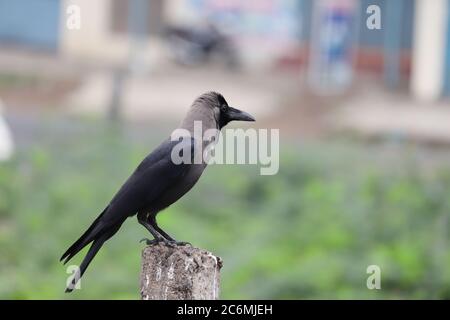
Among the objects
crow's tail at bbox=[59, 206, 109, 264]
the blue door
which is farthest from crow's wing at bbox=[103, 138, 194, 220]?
the blue door

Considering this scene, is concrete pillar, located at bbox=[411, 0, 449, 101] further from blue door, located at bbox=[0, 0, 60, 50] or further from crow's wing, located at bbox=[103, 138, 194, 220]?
crow's wing, located at bbox=[103, 138, 194, 220]

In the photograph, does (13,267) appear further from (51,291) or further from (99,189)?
(99,189)

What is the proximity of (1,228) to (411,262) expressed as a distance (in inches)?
167

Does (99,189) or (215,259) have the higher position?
(215,259)

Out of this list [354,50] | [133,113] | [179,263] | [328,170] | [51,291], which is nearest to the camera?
[179,263]

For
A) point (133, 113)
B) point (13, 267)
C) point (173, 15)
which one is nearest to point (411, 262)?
point (13, 267)

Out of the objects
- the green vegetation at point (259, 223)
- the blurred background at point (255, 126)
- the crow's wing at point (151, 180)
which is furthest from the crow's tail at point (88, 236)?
the green vegetation at point (259, 223)

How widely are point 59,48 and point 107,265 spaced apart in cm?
1531

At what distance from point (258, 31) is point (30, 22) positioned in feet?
16.6

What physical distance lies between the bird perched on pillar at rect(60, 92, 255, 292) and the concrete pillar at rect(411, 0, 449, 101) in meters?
18.9

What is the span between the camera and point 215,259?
552 centimetres

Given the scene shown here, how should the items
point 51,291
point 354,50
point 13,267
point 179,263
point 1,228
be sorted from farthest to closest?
point 354,50
point 1,228
point 13,267
point 51,291
point 179,263

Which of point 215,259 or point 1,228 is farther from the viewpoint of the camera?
point 1,228

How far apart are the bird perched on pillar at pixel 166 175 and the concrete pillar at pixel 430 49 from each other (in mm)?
18918
